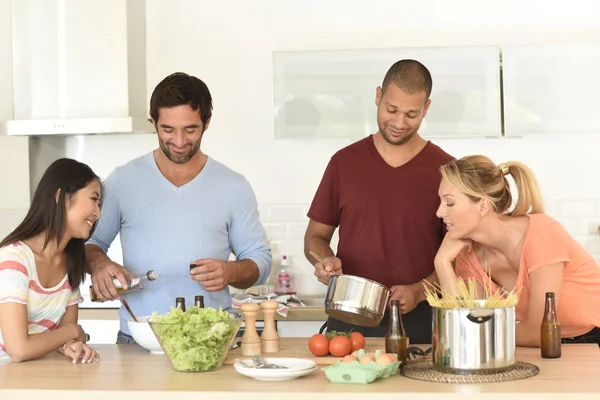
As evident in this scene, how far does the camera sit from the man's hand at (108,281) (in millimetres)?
3084

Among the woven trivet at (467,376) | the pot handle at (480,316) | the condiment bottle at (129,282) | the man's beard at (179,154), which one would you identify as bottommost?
the woven trivet at (467,376)

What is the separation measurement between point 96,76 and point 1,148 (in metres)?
0.70

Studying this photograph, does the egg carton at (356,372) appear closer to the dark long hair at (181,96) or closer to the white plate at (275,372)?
the white plate at (275,372)

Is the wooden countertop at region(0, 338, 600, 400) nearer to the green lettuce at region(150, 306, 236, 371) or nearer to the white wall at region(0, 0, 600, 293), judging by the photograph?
the green lettuce at region(150, 306, 236, 371)

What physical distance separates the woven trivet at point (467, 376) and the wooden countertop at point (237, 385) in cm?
3

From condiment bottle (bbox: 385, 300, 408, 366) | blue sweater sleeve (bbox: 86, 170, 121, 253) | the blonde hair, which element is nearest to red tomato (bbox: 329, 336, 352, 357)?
condiment bottle (bbox: 385, 300, 408, 366)

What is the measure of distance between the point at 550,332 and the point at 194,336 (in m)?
1.10

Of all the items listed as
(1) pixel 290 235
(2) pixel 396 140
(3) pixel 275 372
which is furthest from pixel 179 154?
(1) pixel 290 235

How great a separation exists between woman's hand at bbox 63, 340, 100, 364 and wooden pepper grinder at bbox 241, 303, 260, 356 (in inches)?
18.8

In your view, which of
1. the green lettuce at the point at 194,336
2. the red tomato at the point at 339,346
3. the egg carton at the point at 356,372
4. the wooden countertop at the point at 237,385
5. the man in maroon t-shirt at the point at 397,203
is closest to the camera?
the wooden countertop at the point at 237,385

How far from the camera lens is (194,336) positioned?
270 centimetres

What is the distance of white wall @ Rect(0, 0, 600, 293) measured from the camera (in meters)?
5.21

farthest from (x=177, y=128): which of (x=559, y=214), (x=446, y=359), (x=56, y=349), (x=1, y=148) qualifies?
(x=559, y=214)

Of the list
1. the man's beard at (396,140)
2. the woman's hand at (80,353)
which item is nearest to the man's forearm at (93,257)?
the woman's hand at (80,353)
